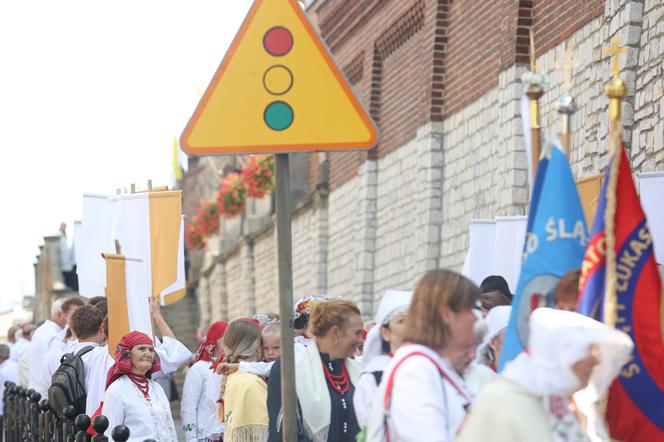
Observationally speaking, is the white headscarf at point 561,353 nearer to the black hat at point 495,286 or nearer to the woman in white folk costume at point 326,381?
the woman in white folk costume at point 326,381

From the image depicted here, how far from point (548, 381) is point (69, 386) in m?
6.76

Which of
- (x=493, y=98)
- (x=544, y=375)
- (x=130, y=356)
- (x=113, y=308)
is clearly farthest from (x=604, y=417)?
(x=493, y=98)

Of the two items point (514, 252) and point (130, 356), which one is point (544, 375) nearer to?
point (130, 356)

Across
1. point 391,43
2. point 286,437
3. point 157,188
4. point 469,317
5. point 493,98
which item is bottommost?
point 286,437

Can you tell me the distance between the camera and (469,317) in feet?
17.6

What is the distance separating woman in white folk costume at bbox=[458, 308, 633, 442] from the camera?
179 inches

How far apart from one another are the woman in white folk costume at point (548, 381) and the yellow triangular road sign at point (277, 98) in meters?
1.85

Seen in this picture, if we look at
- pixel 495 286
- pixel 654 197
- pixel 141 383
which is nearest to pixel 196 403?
pixel 141 383

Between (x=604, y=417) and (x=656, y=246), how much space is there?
133 inches

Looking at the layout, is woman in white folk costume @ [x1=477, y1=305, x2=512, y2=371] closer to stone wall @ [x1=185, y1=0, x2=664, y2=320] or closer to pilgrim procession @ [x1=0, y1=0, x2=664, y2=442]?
pilgrim procession @ [x1=0, y1=0, x2=664, y2=442]

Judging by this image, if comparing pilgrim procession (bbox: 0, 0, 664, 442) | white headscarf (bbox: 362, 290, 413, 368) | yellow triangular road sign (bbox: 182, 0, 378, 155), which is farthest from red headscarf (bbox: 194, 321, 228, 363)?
yellow triangular road sign (bbox: 182, 0, 378, 155)

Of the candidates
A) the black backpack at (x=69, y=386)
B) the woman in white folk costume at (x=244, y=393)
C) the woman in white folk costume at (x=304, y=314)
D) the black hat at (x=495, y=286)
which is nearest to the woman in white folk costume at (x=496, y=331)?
the woman in white folk costume at (x=244, y=393)

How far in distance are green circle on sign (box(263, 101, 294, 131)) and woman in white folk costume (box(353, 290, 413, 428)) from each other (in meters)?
0.84

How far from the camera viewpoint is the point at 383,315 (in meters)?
6.46
